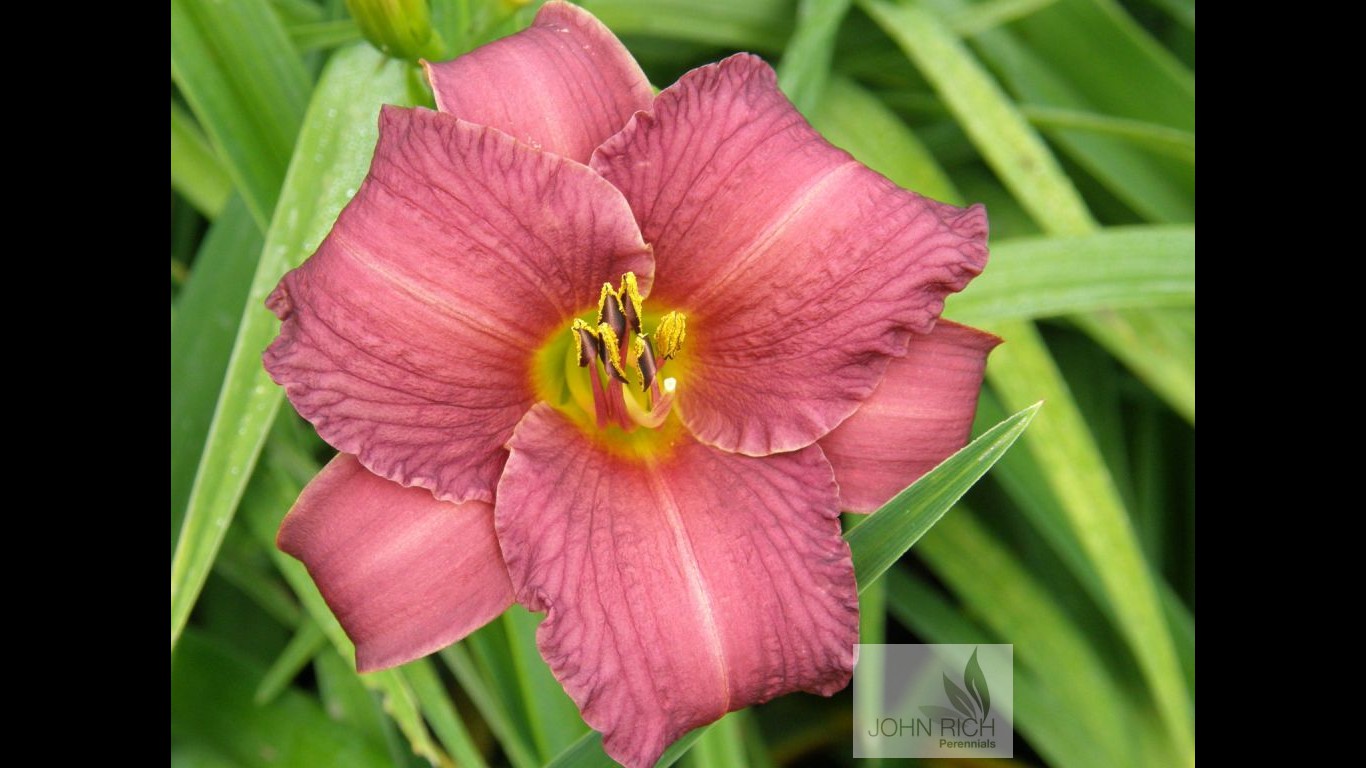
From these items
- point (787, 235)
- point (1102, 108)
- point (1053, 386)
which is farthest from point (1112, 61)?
point (787, 235)

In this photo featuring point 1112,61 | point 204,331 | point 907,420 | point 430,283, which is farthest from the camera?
point 1112,61

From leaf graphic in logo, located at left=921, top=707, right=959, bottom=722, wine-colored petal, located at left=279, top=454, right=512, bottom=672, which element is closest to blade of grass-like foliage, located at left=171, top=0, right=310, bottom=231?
wine-colored petal, located at left=279, top=454, right=512, bottom=672

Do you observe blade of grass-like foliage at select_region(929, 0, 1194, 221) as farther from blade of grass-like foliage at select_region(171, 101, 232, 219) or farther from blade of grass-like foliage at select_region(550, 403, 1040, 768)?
blade of grass-like foliage at select_region(171, 101, 232, 219)

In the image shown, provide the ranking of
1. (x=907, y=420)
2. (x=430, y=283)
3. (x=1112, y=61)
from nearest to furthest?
1. (x=430, y=283)
2. (x=907, y=420)
3. (x=1112, y=61)

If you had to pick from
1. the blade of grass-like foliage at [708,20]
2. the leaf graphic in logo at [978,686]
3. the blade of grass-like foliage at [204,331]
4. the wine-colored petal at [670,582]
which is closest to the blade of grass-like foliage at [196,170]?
the blade of grass-like foliage at [204,331]

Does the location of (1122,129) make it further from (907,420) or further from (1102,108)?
(907,420)

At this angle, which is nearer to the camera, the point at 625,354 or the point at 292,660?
the point at 625,354

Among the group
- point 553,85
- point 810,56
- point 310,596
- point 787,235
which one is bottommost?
point 310,596
